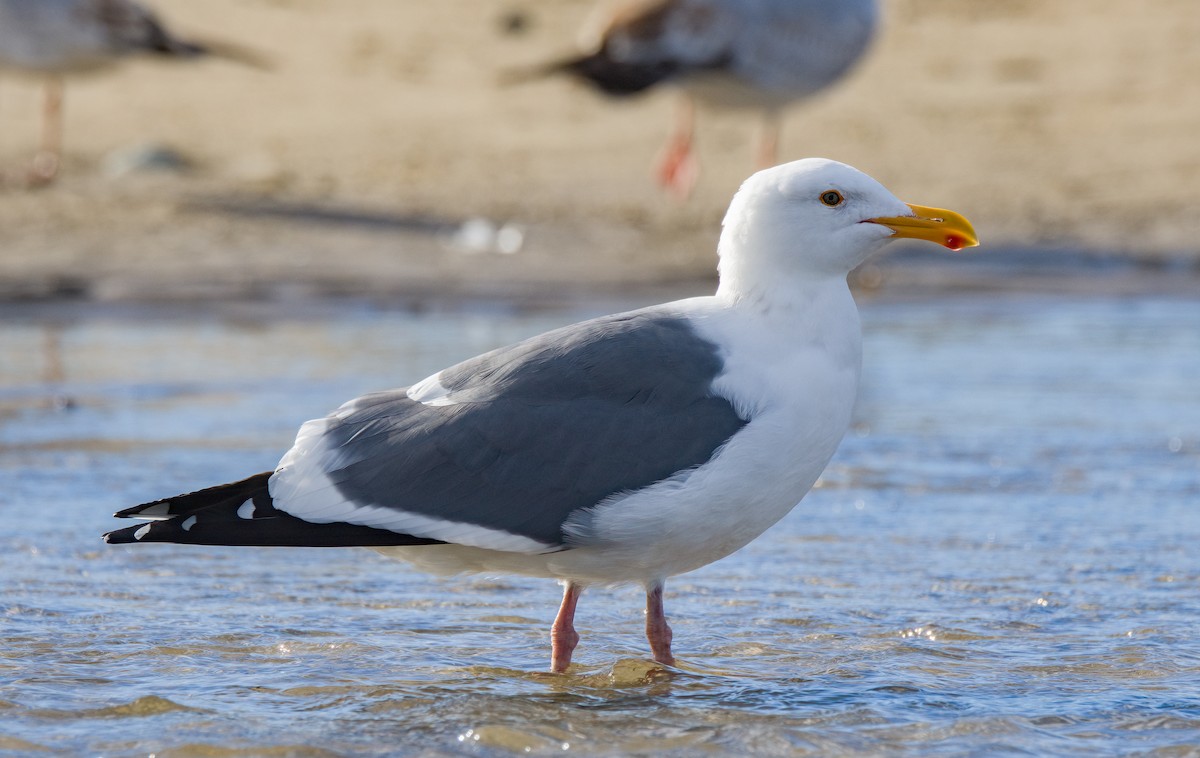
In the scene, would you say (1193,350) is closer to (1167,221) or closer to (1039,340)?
(1039,340)

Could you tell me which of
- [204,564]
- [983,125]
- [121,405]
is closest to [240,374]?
[121,405]

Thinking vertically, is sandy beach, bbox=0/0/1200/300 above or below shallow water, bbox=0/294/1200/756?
above

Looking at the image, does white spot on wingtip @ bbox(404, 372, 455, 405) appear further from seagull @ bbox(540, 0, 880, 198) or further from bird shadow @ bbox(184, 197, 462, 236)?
seagull @ bbox(540, 0, 880, 198)

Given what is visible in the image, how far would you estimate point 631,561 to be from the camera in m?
4.36

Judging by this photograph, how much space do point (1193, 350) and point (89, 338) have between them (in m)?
5.46

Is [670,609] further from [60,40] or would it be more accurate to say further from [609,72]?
[60,40]

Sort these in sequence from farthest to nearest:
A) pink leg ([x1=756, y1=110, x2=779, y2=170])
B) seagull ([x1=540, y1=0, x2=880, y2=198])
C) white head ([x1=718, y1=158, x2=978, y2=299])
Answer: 1. pink leg ([x1=756, y1=110, x2=779, y2=170])
2. seagull ([x1=540, y1=0, x2=880, y2=198])
3. white head ([x1=718, y1=158, x2=978, y2=299])

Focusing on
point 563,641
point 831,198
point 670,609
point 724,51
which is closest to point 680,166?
point 724,51

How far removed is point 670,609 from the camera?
5.22 metres

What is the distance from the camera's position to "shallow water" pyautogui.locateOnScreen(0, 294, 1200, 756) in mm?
4176

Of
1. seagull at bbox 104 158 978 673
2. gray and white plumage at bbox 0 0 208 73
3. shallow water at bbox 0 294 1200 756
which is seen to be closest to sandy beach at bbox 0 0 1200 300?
gray and white plumage at bbox 0 0 208 73

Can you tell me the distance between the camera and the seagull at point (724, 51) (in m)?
12.0

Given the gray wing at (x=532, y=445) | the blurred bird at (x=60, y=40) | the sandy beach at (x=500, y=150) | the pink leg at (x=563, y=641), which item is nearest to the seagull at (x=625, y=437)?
the gray wing at (x=532, y=445)

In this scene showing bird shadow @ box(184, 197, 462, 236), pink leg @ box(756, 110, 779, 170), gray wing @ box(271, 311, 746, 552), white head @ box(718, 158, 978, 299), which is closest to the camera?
gray wing @ box(271, 311, 746, 552)
